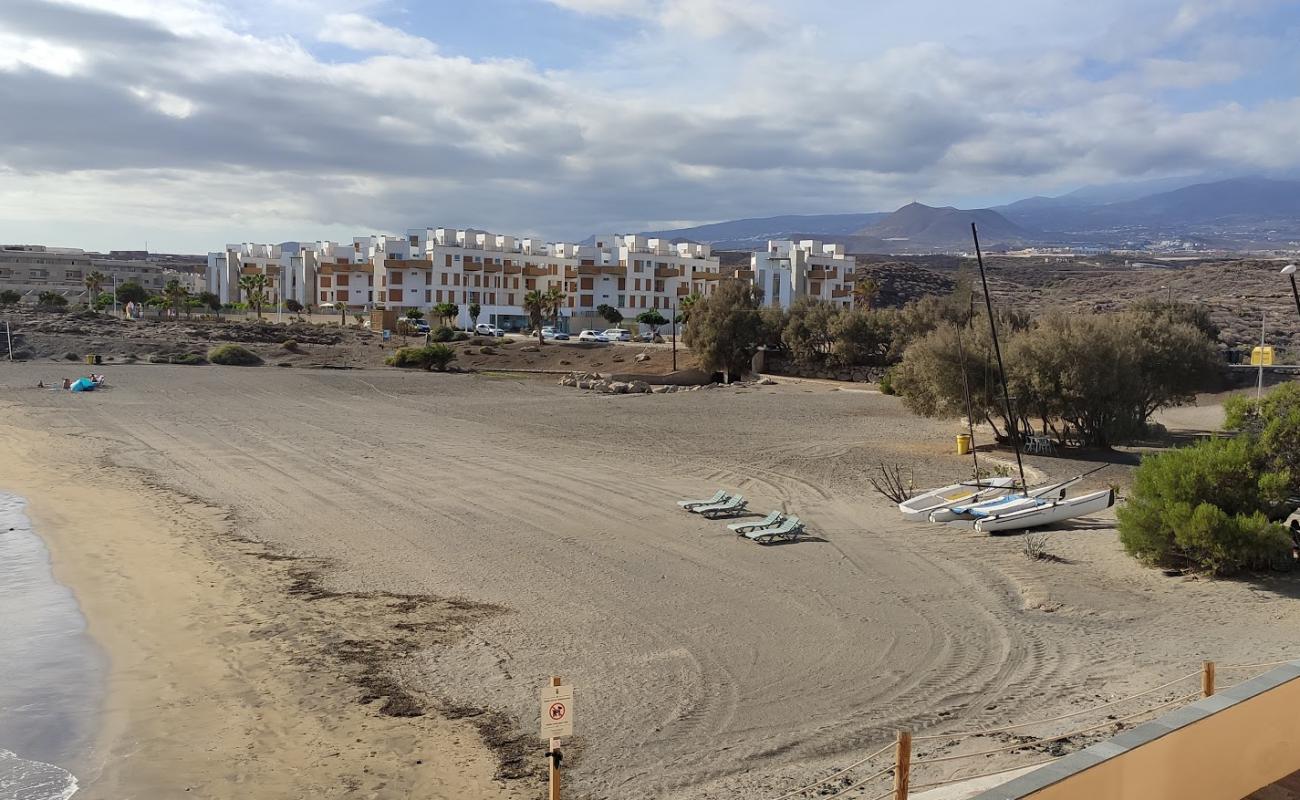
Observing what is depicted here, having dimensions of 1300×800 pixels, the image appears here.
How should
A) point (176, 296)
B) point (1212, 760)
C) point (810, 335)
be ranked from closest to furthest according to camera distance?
1. point (1212, 760)
2. point (810, 335)
3. point (176, 296)

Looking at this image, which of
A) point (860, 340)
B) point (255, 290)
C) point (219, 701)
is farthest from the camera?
point (255, 290)

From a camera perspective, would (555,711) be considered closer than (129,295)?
Yes

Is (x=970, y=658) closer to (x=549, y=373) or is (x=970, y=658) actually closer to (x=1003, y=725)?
(x=1003, y=725)

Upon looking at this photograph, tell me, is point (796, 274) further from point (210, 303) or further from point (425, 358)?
point (210, 303)

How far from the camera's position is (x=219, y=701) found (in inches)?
414

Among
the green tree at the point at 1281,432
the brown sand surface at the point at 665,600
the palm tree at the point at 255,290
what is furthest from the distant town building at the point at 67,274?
the green tree at the point at 1281,432

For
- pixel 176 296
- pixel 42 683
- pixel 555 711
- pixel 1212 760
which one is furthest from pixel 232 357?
pixel 1212 760

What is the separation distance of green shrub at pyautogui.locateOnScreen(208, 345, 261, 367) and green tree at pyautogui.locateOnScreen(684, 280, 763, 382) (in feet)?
82.1

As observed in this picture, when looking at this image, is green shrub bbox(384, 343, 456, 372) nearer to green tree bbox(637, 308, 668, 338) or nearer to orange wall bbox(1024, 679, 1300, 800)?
green tree bbox(637, 308, 668, 338)

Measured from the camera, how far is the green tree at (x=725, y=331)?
57.4 metres

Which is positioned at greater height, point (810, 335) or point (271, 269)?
point (271, 269)

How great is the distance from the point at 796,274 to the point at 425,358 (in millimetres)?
48131

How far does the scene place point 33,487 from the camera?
74.7 ft

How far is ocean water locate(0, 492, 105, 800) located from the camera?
9242 mm
